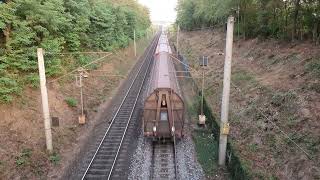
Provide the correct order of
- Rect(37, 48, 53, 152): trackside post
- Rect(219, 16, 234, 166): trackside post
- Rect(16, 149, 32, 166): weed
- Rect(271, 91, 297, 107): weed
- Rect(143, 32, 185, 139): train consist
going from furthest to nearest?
1. Rect(143, 32, 185, 139): train consist
2. Rect(271, 91, 297, 107): weed
3. Rect(37, 48, 53, 152): trackside post
4. Rect(16, 149, 32, 166): weed
5. Rect(219, 16, 234, 166): trackside post

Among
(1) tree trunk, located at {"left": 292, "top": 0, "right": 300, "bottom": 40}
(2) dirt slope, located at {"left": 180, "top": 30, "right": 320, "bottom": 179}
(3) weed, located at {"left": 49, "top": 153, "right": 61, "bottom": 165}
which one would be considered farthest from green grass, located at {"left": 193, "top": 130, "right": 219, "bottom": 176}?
(1) tree trunk, located at {"left": 292, "top": 0, "right": 300, "bottom": 40}

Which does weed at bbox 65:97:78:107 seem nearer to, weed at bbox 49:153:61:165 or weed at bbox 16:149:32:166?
weed at bbox 49:153:61:165

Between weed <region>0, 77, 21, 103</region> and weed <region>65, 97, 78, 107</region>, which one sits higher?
weed <region>0, 77, 21, 103</region>

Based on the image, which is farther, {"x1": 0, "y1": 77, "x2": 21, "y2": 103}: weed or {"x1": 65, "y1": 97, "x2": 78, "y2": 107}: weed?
{"x1": 65, "y1": 97, "x2": 78, "y2": 107}: weed

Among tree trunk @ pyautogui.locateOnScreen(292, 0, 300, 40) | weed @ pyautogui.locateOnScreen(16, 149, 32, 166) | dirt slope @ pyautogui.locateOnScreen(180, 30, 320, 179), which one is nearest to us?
dirt slope @ pyautogui.locateOnScreen(180, 30, 320, 179)

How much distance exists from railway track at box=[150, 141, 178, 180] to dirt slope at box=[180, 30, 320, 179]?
3.74 m

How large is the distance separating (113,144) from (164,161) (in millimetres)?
3979

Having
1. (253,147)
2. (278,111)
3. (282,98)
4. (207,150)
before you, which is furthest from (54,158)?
(282,98)

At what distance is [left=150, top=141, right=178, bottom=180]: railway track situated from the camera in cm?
1673

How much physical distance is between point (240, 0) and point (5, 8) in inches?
1164

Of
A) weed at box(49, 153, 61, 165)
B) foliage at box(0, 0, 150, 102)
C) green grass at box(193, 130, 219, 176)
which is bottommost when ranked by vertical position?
green grass at box(193, 130, 219, 176)

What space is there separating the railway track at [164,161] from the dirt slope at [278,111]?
374 centimetres

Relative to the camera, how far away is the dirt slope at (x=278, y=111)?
48.9ft

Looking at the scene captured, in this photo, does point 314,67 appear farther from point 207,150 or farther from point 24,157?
point 24,157
